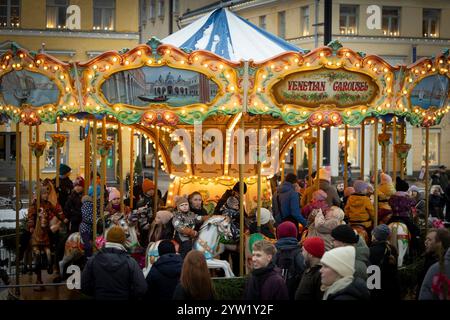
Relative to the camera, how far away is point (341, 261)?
6.58 metres

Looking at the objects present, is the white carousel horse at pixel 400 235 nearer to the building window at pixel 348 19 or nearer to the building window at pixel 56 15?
the building window at pixel 56 15

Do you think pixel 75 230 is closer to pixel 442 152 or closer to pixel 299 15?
pixel 299 15

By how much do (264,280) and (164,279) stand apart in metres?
1.27

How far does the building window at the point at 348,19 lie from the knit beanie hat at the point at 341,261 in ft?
112

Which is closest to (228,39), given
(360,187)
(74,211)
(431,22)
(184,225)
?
(360,187)

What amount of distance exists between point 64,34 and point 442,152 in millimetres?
20150

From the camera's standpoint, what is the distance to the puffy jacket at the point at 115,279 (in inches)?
309

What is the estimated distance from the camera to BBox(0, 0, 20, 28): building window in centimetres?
3475

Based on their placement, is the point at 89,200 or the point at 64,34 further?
the point at 64,34

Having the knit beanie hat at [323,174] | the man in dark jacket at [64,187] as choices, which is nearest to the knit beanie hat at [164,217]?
the man in dark jacket at [64,187]

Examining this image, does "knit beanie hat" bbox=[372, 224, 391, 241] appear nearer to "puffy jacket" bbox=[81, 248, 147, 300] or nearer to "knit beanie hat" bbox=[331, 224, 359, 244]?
"knit beanie hat" bbox=[331, 224, 359, 244]

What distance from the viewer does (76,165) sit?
35219 mm
